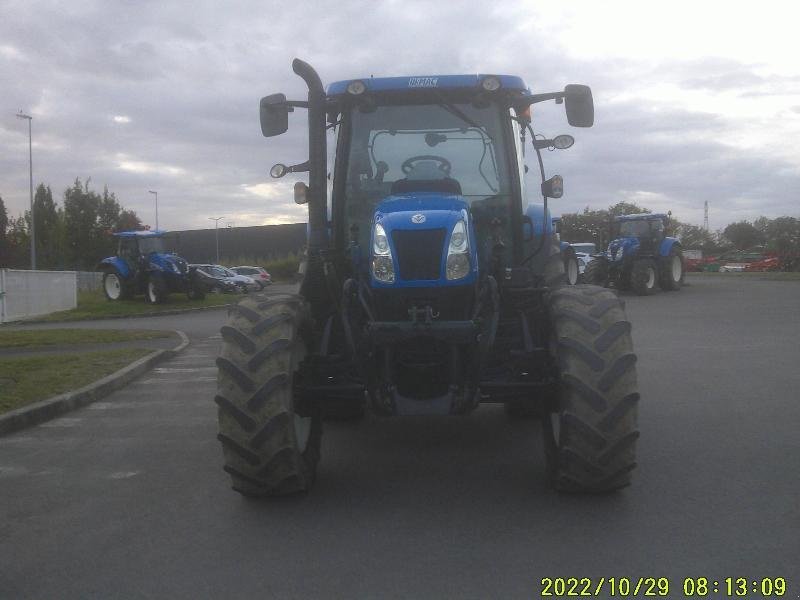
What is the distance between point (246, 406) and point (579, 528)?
6.74 ft

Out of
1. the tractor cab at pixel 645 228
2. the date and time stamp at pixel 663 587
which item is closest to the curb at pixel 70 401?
the date and time stamp at pixel 663 587

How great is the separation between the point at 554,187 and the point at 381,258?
195 cm

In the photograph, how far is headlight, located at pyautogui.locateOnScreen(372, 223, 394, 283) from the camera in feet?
17.6

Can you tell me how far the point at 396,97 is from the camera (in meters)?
6.57

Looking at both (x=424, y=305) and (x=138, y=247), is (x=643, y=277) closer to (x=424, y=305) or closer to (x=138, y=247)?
(x=138, y=247)

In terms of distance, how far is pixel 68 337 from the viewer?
18266mm

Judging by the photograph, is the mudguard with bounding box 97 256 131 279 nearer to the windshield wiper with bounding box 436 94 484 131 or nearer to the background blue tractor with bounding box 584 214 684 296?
the background blue tractor with bounding box 584 214 684 296

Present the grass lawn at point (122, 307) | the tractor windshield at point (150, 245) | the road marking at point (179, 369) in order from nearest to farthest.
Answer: the road marking at point (179, 369) < the grass lawn at point (122, 307) < the tractor windshield at point (150, 245)

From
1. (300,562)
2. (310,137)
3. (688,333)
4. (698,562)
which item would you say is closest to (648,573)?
(698,562)

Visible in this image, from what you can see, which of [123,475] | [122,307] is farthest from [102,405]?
[122,307]

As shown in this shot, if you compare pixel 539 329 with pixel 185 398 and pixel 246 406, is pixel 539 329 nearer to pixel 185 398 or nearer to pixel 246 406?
pixel 246 406

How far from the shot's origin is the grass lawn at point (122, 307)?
27.4 metres

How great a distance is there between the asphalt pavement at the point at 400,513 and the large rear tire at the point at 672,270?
20.6 m

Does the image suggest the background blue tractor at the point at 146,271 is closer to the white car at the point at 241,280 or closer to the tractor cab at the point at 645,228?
the white car at the point at 241,280
